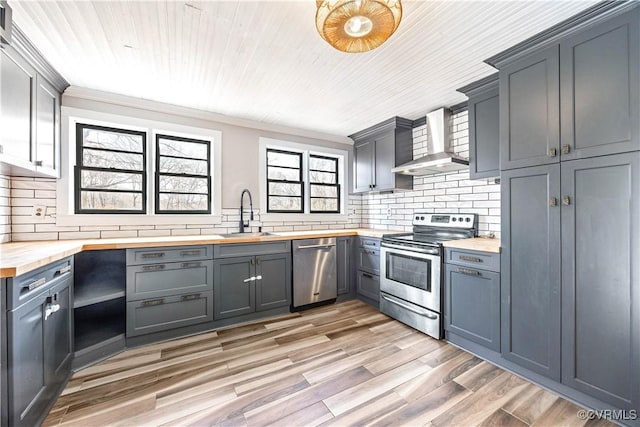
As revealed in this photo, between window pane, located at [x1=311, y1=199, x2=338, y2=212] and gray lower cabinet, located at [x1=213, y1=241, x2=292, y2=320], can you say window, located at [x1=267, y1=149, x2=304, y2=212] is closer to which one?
window pane, located at [x1=311, y1=199, x2=338, y2=212]

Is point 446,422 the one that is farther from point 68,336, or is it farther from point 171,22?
point 171,22

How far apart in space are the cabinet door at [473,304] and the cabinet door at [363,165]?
6.17 ft

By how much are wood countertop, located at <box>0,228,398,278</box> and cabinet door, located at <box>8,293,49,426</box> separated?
219 millimetres

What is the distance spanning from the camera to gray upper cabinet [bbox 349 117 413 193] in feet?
11.6

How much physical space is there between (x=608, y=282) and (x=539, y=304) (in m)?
0.41

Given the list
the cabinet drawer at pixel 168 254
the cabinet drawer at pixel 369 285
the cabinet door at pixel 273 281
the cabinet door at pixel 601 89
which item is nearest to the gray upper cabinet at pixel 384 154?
the cabinet drawer at pixel 369 285

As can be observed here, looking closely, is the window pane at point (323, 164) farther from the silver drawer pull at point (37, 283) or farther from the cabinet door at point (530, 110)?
the silver drawer pull at point (37, 283)

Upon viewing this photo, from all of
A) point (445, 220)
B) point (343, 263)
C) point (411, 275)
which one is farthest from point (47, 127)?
point (445, 220)

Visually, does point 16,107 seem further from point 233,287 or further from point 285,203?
point 285,203

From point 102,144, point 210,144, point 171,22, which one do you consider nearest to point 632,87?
point 171,22

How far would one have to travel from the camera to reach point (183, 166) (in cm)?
322

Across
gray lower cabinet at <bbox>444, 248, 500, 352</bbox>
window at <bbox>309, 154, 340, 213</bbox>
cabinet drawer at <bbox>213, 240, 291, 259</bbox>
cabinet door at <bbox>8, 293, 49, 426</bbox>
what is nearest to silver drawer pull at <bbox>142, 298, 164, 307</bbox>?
cabinet drawer at <bbox>213, 240, 291, 259</bbox>

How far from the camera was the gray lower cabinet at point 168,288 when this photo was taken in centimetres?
239

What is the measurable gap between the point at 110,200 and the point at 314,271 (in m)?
2.41
